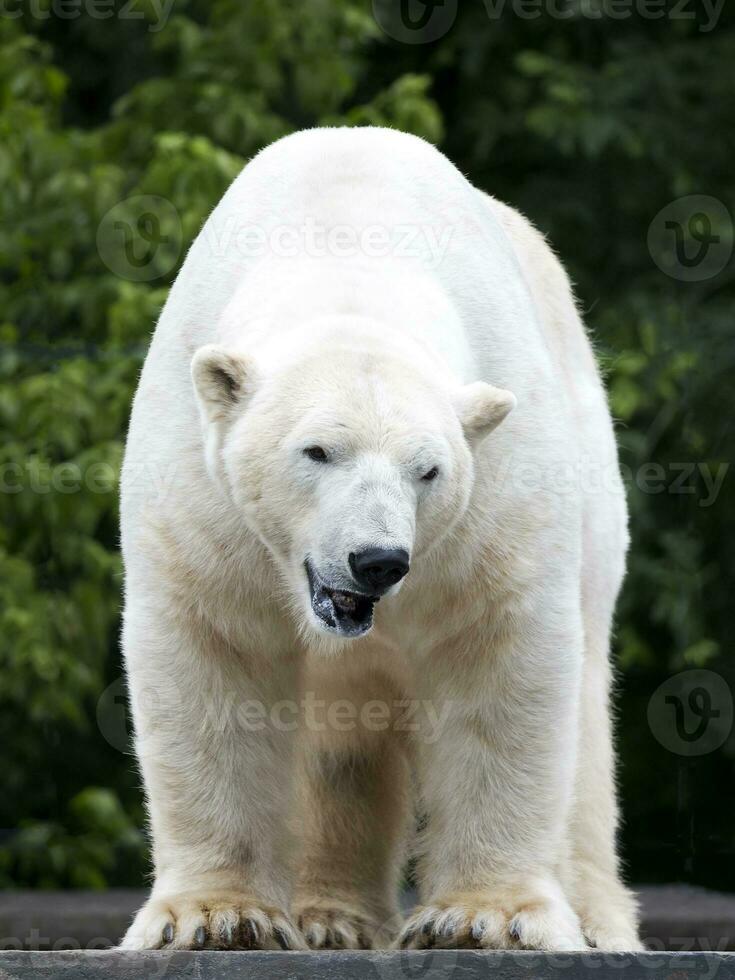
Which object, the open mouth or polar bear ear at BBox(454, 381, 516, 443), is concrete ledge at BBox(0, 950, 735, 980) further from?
polar bear ear at BBox(454, 381, 516, 443)

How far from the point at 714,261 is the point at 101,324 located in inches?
134

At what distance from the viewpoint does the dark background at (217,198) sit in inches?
316

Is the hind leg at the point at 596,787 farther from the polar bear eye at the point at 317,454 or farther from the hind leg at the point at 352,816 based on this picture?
the polar bear eye at the point at 317,454

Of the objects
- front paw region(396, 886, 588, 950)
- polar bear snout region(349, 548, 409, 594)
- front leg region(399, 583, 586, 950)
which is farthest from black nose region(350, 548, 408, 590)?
front paw region(396, 886, 588, 950)

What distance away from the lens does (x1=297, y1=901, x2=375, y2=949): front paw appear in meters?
4.51

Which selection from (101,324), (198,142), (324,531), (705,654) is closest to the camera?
(324,531)

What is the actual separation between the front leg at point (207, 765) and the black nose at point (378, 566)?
0.66 meters

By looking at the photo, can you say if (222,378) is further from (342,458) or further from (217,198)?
(217,198)

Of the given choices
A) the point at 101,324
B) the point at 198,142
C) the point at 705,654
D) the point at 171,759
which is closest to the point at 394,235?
the point at 171,759

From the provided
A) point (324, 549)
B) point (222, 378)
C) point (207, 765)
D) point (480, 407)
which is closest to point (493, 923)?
point (207, 765)

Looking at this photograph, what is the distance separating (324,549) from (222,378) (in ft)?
1.53

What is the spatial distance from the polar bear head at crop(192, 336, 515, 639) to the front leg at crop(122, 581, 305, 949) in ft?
1.12

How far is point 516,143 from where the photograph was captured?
1064 centimetres

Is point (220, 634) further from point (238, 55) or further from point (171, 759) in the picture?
point (238, 55)
